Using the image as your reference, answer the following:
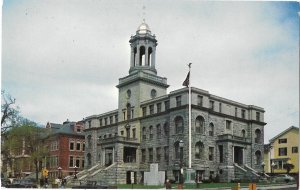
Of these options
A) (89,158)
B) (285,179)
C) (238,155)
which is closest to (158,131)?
(89,158)

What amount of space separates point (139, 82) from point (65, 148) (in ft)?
25.3

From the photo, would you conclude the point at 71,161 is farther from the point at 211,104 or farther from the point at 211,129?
the point at 211,104

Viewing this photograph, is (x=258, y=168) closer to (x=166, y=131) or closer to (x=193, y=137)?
(x=193, y=137)

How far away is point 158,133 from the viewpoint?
126 ft

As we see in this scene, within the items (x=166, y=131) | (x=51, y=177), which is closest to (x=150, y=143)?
(x=166, y=131)

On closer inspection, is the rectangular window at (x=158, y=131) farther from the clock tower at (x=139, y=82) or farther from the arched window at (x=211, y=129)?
the arched window at (x=211, y=129)

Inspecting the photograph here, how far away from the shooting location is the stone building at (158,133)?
34031 mm

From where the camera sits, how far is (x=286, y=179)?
27.0 m

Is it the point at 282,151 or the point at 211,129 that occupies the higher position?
the point at 211,129

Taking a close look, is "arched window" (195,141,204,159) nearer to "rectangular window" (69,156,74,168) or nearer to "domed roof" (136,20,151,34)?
"rectangular window" (69,156,74,168)

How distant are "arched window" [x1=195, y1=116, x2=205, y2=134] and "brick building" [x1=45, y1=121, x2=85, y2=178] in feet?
26.5

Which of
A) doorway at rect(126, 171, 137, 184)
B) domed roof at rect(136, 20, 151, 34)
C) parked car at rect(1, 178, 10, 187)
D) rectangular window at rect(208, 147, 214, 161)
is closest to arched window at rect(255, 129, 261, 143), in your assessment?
rectangular window at rect(208, 147, 214, 161)

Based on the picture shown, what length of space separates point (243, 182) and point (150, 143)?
9.55 metres

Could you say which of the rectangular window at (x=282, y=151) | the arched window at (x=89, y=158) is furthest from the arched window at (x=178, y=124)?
the rectangular window at (x=282, y=151)
